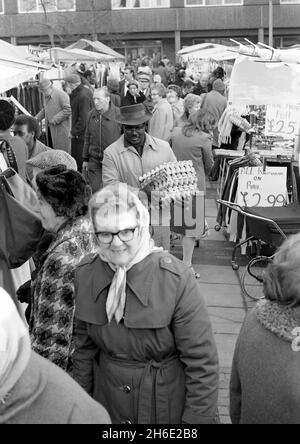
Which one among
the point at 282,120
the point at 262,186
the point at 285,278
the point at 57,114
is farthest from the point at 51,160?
the point at 57,114

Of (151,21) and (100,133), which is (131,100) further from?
(151,21)

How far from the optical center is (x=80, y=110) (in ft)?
33.9

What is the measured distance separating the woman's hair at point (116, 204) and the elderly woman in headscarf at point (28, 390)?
36.3 inches

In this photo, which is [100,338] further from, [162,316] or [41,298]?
[41,298]

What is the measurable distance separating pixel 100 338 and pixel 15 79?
11.2 ft

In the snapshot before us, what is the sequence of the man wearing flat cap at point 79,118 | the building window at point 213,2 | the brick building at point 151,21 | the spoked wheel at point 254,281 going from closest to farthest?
the spoked wheel at point 254,281 → the man wearing flat cap at point 79,118 → the brick building at point 151,21 → the building window at point 213,2

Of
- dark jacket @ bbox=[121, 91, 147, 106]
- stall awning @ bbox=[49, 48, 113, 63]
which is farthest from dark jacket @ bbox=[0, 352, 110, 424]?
stall awning @ bbox=[49, 48, 113, 63]

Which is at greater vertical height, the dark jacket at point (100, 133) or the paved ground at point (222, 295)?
the dark jacket at point (100, 133)

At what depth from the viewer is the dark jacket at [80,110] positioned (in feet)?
33.8

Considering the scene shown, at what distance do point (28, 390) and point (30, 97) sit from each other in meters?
11.8

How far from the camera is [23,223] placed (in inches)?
151

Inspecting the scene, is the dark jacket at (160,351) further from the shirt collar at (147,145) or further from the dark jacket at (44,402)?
the shirt collar at (147,145)

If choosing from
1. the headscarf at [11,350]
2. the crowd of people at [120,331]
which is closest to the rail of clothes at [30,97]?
the crowd of people at [120,331]

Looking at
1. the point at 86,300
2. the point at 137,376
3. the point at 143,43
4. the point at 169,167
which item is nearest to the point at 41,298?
the point at 86,300
